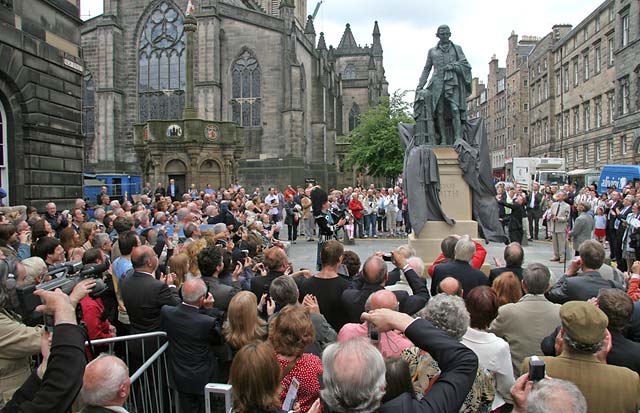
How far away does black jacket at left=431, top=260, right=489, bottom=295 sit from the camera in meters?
5.49

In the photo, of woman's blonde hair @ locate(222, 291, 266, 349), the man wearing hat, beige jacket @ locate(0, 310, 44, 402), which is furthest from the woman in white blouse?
beige jacket @ locate(0, 310, 44, 402)

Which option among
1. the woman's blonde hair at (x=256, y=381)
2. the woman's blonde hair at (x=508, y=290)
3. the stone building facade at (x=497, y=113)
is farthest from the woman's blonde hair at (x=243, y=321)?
the stone building facade at (x=497, y=113)

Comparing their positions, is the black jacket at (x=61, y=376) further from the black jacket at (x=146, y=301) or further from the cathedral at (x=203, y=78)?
the cathedral at (x=203, y=78)

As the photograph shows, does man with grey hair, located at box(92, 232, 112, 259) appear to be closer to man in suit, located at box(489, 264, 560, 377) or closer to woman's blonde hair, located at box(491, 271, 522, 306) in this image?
woman's blonde hair, located at box(491, 271, 522, 306)

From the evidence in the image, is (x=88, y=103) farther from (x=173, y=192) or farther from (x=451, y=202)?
(x=451, y=202)

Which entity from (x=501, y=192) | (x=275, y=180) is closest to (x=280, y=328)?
(x=501, y=192)

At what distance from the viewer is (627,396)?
9.20 feet

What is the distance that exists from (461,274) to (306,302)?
1.90 metres

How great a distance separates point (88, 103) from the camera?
127ft

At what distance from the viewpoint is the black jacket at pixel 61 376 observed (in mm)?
2736

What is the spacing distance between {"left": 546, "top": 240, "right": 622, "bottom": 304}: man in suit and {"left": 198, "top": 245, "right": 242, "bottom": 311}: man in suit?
2.95 metres

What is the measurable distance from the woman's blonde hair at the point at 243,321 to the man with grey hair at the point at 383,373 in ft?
5.23

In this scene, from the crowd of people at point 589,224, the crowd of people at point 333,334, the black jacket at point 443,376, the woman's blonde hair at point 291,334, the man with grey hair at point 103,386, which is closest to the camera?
the black jacket at point 443,376

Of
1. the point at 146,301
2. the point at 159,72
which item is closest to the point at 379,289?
the point at 146,301
